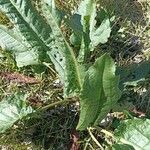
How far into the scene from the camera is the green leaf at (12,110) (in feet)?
6.31

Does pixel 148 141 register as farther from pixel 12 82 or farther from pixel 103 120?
Answer: pixel 12 82

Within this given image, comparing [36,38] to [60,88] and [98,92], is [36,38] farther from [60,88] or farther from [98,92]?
[98,92]

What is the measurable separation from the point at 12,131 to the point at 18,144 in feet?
0.22

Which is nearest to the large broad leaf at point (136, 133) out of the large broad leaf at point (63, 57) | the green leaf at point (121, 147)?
the green leaf at point (121, 147)

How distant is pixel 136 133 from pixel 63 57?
0.45 meters

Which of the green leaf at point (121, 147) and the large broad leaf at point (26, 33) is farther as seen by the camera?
the large broad leaf at point (26, 33)

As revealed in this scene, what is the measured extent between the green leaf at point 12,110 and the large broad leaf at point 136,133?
1.24ft

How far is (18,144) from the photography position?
2061 mm

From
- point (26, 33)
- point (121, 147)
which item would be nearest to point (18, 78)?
point (26, 33)

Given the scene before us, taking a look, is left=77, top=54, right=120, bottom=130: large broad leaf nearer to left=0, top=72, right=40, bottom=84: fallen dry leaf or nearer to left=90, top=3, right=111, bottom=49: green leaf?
left=90, top=3, right=111, bottom=49: green leaf

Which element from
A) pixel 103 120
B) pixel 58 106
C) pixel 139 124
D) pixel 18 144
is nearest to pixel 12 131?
pixel 18 144

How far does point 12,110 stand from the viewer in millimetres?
1949

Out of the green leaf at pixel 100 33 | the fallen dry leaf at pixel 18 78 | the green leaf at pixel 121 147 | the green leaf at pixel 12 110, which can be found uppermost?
the green leaf at pixel 100 33

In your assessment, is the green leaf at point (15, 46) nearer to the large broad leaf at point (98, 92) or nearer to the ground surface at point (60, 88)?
the ground surface at point (60, 88)
